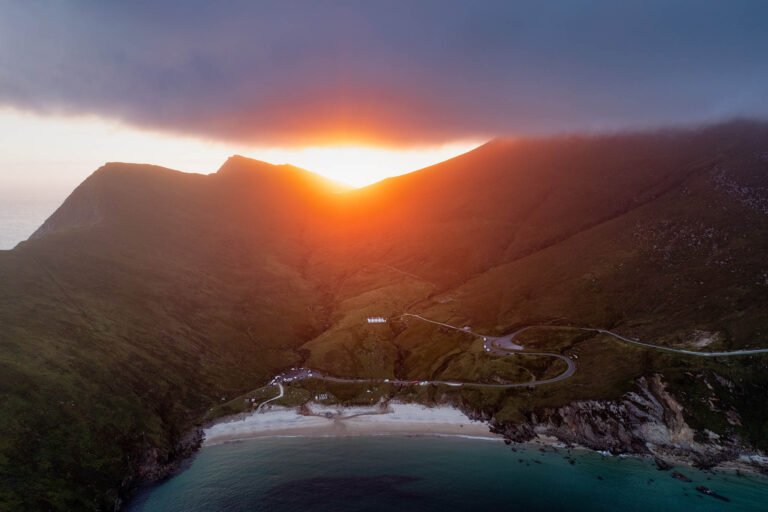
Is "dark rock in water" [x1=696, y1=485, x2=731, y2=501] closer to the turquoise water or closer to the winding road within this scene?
the turquoise water

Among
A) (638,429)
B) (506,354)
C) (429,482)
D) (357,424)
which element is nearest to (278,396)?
(357,424)

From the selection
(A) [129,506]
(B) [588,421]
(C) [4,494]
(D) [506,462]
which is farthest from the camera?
(B) [588,421]

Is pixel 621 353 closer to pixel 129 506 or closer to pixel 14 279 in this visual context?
pixel 129 506

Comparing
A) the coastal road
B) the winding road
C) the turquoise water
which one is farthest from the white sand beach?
the winding road

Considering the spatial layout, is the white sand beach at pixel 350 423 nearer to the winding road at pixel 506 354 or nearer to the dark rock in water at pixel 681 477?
the winding road at pixel 506 354

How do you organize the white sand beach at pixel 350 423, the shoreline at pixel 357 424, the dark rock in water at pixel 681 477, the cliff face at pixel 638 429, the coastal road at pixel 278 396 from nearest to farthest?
the dark rock in water at pixel 681 477
the cliff face at pixel 638 429
the shoreline at pixel 357 424
the white sand beach at pixel 350 423
the coastal road at pixel 278 396

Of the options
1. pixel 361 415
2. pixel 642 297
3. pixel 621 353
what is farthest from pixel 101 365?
pixel 642 297

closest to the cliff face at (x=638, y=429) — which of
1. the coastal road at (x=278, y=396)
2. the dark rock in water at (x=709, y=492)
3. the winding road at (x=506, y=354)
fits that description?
the dark rock in water at (x=709, y=492)

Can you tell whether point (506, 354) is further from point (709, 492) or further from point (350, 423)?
point (709, 492)
